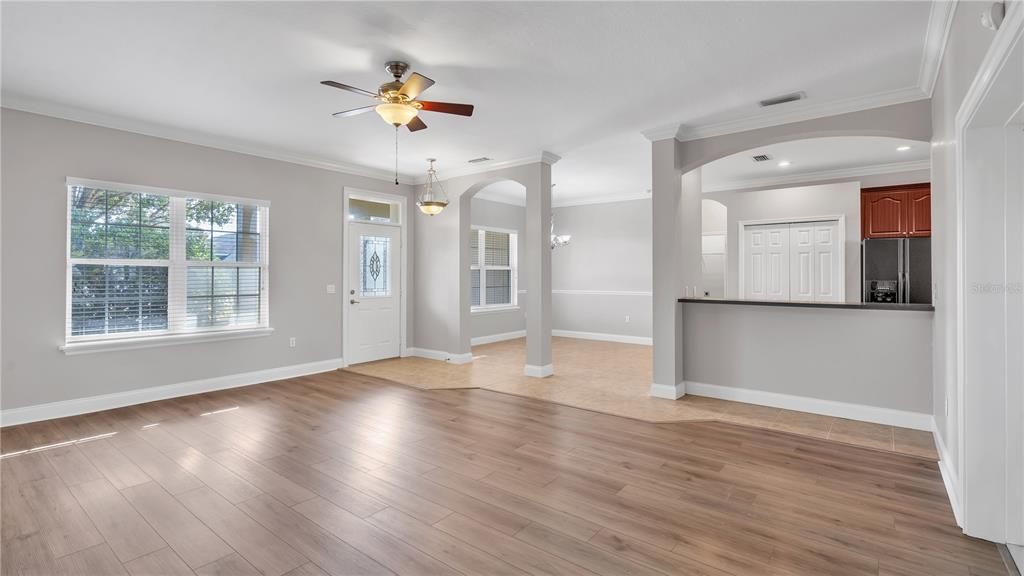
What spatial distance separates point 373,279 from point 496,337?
2.89 m

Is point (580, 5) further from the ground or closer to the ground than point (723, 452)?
further from the ground

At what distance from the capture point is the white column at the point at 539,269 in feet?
19.3

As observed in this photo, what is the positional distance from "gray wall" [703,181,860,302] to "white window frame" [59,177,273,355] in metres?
6.57

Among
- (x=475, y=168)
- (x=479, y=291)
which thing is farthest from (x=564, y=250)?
(x=475, y=168)

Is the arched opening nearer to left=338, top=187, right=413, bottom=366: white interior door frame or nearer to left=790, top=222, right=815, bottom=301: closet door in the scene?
left=790, top=222, right=815, bottom=301: closet door

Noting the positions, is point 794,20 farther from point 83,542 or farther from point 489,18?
point 83,542

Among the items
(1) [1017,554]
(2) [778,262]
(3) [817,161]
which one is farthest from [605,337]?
(1) [1017,554]

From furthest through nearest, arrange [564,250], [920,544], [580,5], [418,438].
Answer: [564,250] < [418,438] < [580,5] < [920,544]

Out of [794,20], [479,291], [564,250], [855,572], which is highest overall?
[794,20]

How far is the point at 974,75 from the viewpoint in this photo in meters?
2.08

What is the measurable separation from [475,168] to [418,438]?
3.93 m

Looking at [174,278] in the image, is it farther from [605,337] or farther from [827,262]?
[827,262]

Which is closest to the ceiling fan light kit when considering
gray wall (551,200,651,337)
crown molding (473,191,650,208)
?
crown molding (473,191,650,208)

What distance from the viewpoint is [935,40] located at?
294 centimetres
